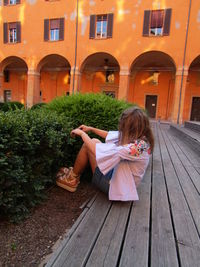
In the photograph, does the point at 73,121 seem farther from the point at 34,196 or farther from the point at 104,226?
the point at 104,226

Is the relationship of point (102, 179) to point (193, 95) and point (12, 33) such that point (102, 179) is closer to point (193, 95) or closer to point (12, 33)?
point (193, 95)

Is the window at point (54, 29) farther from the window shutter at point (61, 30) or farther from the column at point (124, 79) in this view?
the column at point (124, 79)

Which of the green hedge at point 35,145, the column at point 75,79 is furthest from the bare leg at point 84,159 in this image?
the column at point 75,79

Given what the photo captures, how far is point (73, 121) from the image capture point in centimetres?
267

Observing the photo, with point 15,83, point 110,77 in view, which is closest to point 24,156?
point 110,77

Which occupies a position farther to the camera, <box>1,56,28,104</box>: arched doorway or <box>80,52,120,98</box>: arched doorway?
<box>1,56,28,104</box>: arched doorway

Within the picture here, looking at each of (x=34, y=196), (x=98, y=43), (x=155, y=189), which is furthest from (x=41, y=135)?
(x=98, y=43)

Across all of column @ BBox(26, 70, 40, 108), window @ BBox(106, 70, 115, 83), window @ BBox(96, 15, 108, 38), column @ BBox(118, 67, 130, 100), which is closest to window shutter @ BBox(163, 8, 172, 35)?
column @ BBox(118, 67, 130, 100)

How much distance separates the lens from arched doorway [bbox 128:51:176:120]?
642 inches

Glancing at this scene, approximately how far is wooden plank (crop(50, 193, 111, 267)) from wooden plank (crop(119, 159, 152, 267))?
0.26 metres

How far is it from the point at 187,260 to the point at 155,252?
0.73ft

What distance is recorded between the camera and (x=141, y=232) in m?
1.54

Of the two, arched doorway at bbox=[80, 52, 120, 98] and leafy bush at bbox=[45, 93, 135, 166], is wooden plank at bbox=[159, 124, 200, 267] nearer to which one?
leafy bush at bbox=[45, 93, 135, 166]

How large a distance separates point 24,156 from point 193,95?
17.6 m
